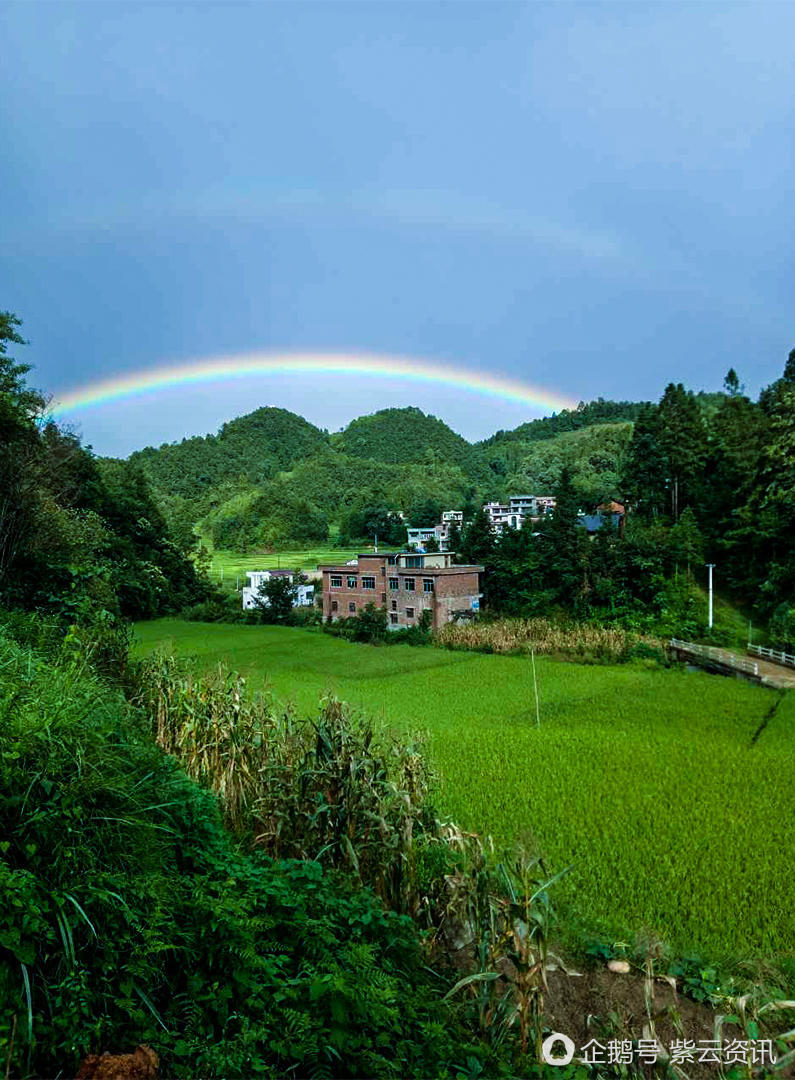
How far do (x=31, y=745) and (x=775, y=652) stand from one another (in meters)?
18.3

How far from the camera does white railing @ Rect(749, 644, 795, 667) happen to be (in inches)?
615

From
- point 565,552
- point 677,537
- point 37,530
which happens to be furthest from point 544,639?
point 37,530

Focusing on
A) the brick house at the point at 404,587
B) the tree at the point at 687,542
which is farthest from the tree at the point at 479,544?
the tree at the point at 687,542

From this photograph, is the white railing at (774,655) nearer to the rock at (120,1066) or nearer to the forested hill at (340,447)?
the rock at (120,1066)

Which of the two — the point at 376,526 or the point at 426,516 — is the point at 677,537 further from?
the point at 376,526

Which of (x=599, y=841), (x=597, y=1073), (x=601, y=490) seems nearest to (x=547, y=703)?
(x=599, y=841)

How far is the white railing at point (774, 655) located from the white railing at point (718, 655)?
2.07ft

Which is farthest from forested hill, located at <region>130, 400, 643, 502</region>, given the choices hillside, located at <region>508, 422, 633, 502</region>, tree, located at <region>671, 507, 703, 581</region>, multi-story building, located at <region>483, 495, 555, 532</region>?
tree, located at <region>671, 507, 703, 581</region>

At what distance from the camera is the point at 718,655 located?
16.4 metres

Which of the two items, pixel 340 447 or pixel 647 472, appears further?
pixel 340 447

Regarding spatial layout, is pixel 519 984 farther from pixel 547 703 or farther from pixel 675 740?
pixel 547 703

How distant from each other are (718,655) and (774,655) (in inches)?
59.0

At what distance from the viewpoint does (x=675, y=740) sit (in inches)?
388

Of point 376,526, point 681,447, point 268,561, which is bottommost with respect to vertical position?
point 268,561
